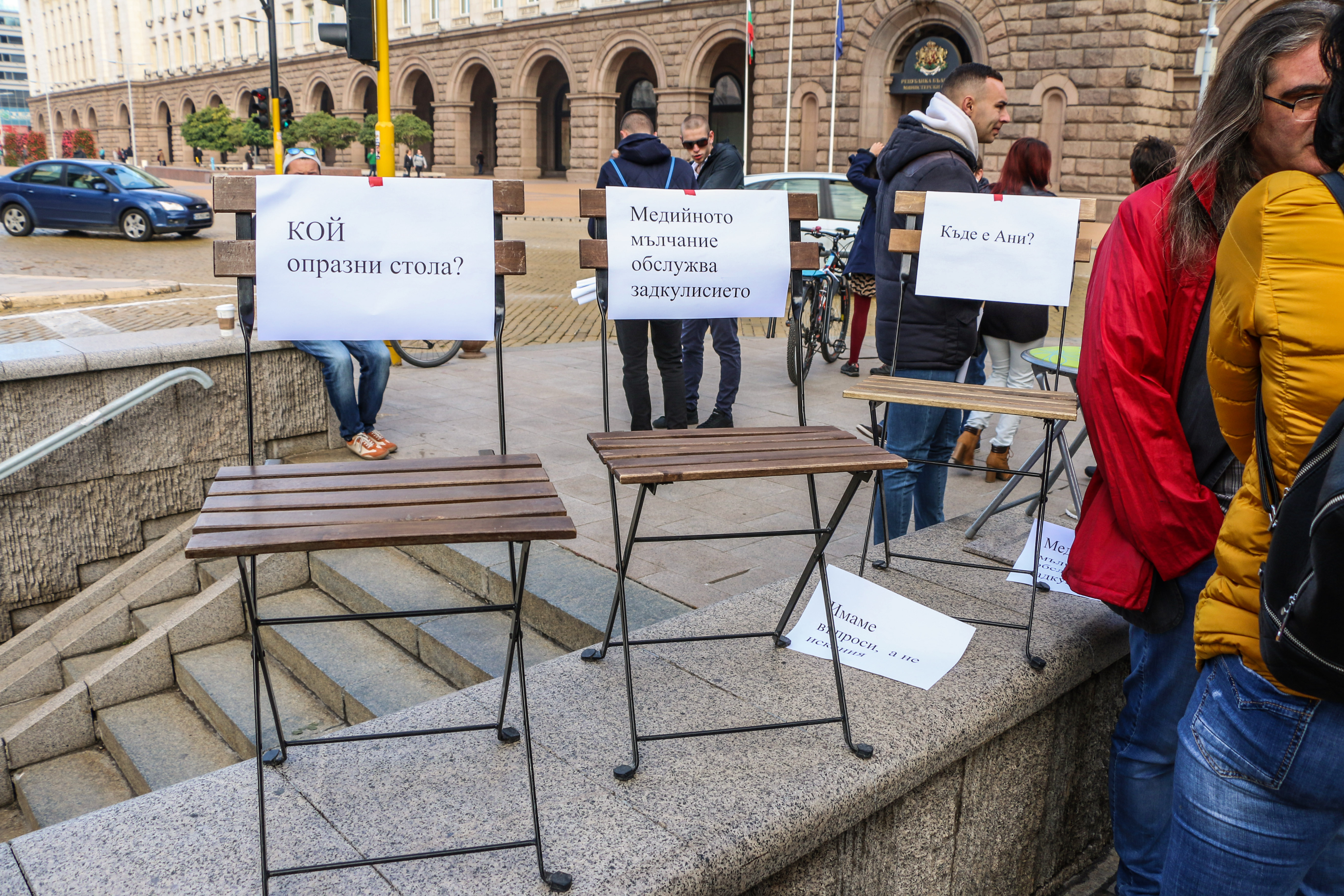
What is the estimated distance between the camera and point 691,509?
5039 mm

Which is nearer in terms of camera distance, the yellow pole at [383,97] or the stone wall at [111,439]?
the stone wall at [111,439]

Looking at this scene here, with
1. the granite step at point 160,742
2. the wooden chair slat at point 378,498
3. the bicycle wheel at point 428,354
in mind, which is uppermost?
the wooden chair slat at point 378,498

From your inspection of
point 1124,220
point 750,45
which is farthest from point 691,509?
point 750,45

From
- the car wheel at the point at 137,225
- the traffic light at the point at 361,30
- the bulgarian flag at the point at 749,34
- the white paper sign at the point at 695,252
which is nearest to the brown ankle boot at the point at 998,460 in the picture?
the white paper sign at the point at 695,252

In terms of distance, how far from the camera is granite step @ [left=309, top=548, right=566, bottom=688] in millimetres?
3789

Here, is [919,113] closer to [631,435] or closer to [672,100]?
[631,435]

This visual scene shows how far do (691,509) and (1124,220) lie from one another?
119 inches

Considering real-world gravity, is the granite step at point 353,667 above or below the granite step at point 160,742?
above

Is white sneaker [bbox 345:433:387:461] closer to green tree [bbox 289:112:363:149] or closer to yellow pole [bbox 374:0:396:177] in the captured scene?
yellow pole [bbox 374:0:396:177]

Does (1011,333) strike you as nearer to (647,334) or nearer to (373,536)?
(647,334)

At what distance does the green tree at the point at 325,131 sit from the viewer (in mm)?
41719

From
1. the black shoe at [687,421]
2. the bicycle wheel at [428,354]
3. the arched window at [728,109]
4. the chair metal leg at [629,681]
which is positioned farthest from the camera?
the arched window at [728,109]

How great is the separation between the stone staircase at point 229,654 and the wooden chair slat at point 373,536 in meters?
1.64

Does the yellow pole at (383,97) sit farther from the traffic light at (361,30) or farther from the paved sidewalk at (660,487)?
the paved sidewalk at (660,487)
